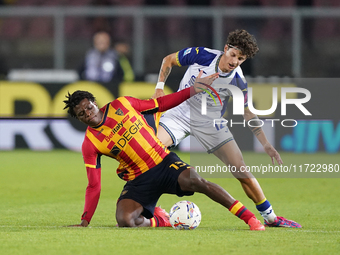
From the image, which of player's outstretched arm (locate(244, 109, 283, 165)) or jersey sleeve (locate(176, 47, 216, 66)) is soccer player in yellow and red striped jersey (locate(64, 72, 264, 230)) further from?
player's outstretched arm (locate(244, 109, 283, 165))

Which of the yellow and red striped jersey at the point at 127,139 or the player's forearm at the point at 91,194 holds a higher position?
the yellow and red striped jersey at the point at 127,139

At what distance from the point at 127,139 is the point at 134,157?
0.60ft

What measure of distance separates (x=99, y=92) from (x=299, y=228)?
720 centimetres

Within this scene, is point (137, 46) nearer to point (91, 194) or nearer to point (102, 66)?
point (102, 66)

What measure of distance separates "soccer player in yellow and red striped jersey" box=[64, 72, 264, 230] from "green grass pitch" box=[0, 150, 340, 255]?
28 centimetres

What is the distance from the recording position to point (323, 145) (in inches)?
360

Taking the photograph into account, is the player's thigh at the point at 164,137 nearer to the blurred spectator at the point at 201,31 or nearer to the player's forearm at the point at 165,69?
the player's forearm at the point at 165,69

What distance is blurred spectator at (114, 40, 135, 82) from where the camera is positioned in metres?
12.3

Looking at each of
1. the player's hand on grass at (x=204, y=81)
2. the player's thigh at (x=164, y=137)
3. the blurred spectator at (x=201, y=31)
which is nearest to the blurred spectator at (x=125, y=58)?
the blurred spectator at (x=201, y=31)

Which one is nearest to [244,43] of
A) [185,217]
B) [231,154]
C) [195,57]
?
[195,57]

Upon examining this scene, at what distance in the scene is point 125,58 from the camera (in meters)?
12.6

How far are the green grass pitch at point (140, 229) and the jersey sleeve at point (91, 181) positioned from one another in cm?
16

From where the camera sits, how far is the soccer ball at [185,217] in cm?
539

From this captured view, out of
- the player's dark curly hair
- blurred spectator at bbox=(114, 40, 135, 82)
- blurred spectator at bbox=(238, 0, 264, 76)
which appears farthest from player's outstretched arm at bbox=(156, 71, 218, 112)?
blurred spectator at bbox=(238, 0, 264, 76)
